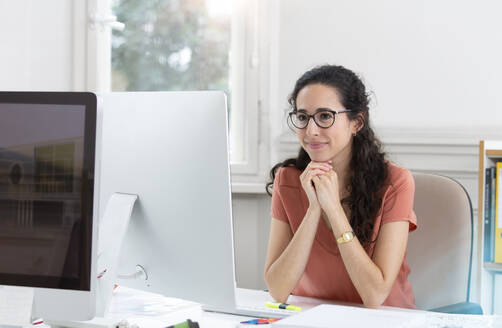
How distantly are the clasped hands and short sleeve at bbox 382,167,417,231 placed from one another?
0.14 metres

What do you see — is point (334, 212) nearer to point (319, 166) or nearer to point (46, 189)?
point (319, 166)

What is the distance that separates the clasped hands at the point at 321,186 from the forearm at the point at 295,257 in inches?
1.3

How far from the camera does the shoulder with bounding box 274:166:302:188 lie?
6.47 feet

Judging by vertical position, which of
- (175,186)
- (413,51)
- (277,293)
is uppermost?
(413,51)

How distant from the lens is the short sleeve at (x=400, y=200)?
1768 millimetres

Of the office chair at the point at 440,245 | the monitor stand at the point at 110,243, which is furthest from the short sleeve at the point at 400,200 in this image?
the monitor stand at the point at 110,243

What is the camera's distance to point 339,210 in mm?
1752

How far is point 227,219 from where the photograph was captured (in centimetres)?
125

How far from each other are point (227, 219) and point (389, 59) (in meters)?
1.50

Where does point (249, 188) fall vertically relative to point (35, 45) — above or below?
below

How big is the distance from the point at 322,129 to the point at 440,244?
530mm

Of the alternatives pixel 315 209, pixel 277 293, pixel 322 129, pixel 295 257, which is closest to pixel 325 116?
pixel 322 129

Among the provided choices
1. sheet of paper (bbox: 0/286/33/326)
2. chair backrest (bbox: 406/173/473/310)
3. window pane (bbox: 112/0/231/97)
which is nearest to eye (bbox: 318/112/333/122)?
chair backrest (bbox: 406/173/473/310)

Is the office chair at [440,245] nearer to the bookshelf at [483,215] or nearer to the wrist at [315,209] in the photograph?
the bookshelf at [483,215]
